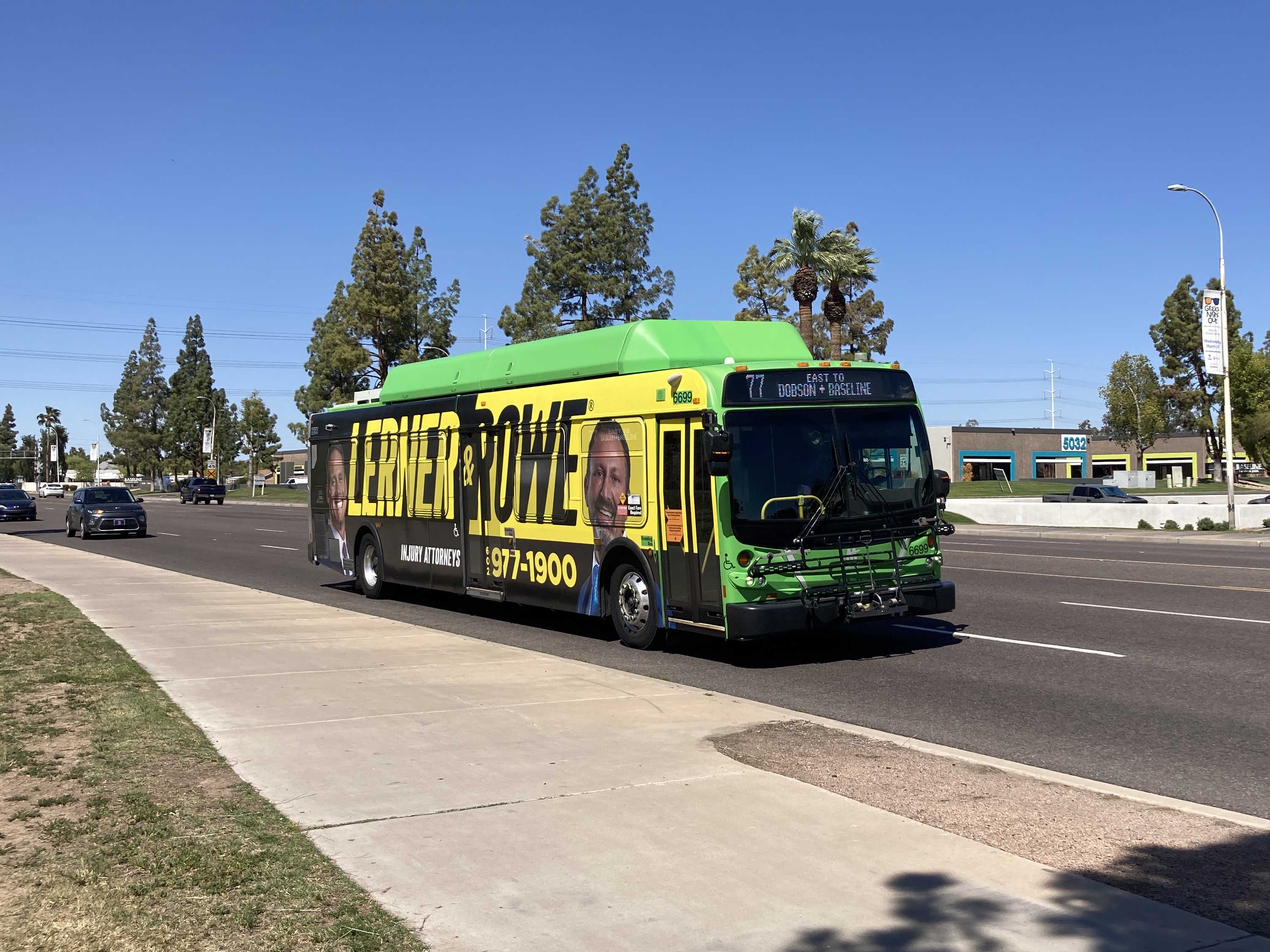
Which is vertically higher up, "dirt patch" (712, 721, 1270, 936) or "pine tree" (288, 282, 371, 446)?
"pine tree" (288, 282, 371, 446)

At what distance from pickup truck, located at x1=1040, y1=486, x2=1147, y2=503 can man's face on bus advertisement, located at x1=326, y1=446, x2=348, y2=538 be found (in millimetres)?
35941

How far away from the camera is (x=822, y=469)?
36.3 feet

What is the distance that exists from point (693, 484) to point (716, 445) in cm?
81

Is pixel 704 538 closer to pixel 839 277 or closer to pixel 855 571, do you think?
pixel 855 571

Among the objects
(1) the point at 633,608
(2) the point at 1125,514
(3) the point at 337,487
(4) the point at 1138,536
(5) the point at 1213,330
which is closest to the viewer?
(1) the point at 633,608

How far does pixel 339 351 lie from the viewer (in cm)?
6662

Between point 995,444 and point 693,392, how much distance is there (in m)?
97.2

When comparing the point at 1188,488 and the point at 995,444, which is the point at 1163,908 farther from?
the point at 995,444

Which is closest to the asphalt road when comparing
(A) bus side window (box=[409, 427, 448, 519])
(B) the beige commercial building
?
(A) bus side window (box=[409, 427, 448, 519])

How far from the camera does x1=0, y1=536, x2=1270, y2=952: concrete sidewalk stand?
14.5ft

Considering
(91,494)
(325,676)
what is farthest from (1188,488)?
(325,676)

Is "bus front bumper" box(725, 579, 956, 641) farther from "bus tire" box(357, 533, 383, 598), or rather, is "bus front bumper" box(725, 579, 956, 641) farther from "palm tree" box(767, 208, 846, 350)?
"palm tree" box(767, 208, 846, 350)

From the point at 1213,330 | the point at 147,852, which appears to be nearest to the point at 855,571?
the point at 147,852

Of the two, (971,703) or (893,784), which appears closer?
(893,784)
